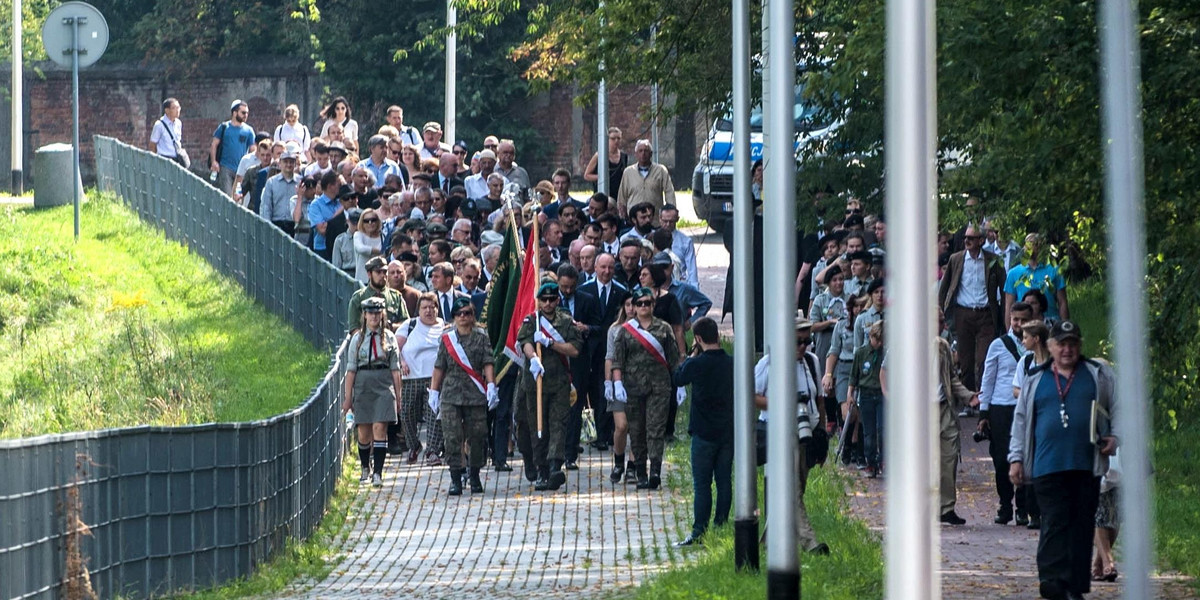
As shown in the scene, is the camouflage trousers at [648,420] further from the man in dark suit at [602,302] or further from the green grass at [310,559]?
the green grass at [310,559]

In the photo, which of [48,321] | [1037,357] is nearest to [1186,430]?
[1037,357]

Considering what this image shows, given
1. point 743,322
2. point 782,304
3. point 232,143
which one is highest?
point 232,143

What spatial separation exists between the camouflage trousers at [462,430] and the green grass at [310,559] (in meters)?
0.99

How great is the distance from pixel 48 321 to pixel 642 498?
11617mm

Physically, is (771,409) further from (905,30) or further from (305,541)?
(305,541)

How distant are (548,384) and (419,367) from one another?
1.69 metres

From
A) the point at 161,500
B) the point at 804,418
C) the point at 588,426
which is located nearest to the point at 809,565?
the point at 804,418

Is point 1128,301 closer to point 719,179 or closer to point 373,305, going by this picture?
point 373,305

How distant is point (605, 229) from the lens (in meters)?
22.7

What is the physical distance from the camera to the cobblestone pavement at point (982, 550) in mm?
14516

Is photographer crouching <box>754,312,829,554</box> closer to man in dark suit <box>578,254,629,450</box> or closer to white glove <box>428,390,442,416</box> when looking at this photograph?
white glove <box>428,390,442,416</box>

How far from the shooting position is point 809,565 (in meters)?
14.7

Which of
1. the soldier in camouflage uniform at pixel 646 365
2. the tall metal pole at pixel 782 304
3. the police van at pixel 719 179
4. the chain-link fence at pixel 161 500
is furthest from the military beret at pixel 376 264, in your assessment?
the tall metal pole at pixel 782 304

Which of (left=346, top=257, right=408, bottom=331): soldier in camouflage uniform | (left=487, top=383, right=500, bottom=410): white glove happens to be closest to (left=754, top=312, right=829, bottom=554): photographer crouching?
(left=487, top=383, right=500, bottom=410): white glove
